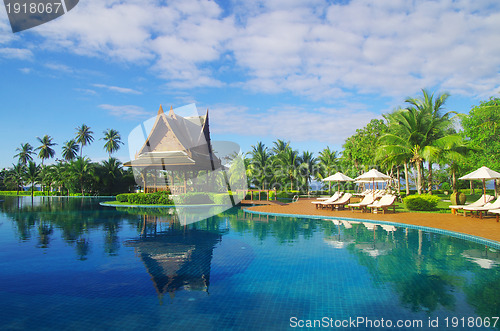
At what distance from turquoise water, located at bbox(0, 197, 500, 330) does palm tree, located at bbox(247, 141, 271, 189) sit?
76.6 ft

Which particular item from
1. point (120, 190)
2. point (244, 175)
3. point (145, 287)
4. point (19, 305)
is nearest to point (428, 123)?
point (244, 175)

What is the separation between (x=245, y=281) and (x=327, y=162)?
4174 centimetres

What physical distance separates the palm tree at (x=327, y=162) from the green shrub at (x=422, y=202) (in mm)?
27305

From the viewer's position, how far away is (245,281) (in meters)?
6.25

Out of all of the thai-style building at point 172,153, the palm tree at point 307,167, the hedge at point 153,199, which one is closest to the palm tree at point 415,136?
the thai-style building at point 172,153

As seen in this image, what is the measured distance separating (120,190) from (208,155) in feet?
76.0

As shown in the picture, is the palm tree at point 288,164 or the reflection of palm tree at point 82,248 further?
the palm tree at point 288,164

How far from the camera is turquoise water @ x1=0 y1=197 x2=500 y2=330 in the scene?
468cm

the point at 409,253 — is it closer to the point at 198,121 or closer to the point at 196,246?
the point at 196,246

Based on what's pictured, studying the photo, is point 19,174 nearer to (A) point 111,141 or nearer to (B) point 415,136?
(A) point 111,141

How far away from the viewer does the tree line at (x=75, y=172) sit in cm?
4450

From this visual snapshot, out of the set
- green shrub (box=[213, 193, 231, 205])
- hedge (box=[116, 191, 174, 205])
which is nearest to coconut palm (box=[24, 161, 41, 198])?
hedge (box=[116, 191, 174, 205])

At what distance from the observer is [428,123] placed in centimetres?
2130

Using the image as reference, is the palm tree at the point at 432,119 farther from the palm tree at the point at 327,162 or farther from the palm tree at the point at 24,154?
the palm tree at the point at 24,154
